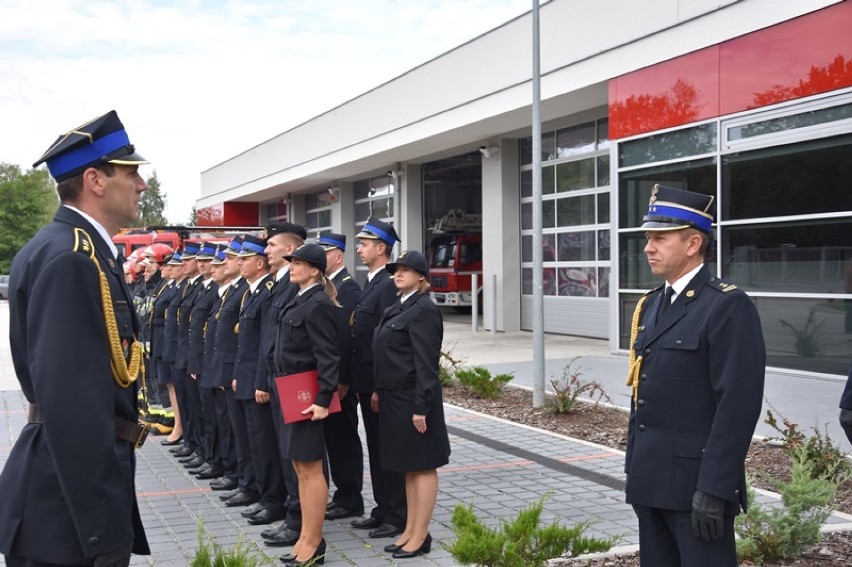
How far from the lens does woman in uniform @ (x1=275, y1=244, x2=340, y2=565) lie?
5328mm

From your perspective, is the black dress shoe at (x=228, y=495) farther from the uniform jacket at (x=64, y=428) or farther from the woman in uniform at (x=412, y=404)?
the uniform jacket at (x=64, y=428)

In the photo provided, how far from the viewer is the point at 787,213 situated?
12.3 meters

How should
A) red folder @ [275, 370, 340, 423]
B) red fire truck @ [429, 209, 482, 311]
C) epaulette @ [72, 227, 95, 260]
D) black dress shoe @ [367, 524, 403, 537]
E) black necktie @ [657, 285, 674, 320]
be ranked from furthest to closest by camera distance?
red fire truck @ [429, 209, 482, 311], black dress shoe @ [367, 524, 403, 537], red folder @ [275, 370, 340, 423], black necktie @ [657, 285, 674, 320], epaulette @ [72, 227, 95, 260]

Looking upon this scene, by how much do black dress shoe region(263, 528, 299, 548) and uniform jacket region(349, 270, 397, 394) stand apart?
4.00 ft

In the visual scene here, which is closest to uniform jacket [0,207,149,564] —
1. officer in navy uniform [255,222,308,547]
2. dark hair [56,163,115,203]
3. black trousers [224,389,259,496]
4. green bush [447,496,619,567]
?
dark hair [56,163,115,203]

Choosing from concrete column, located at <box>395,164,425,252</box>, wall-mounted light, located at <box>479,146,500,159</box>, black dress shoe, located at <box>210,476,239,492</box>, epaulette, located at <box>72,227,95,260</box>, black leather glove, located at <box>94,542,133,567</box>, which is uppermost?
wall-mounted light, located at <box>479,146,500,159</box>

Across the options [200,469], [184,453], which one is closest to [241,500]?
[200,469]

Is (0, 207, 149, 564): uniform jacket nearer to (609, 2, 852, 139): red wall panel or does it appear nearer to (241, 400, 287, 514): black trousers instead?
(241, 400, 287, 514): black trousers

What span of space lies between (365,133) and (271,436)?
19.9m

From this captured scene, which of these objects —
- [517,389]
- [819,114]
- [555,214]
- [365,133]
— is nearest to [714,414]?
[517,389]

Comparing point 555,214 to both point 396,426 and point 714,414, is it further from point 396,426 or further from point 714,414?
point 714,414

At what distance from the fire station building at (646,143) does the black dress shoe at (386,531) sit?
799cm

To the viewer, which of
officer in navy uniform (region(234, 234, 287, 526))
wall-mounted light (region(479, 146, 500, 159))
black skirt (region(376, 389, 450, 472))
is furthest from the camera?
wall-mounted light (region(479, 146, 500, 159))

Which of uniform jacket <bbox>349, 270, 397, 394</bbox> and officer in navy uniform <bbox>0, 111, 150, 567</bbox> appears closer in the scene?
officer in navy uniform <bbox>0, 111, 150, 567</bbox>
